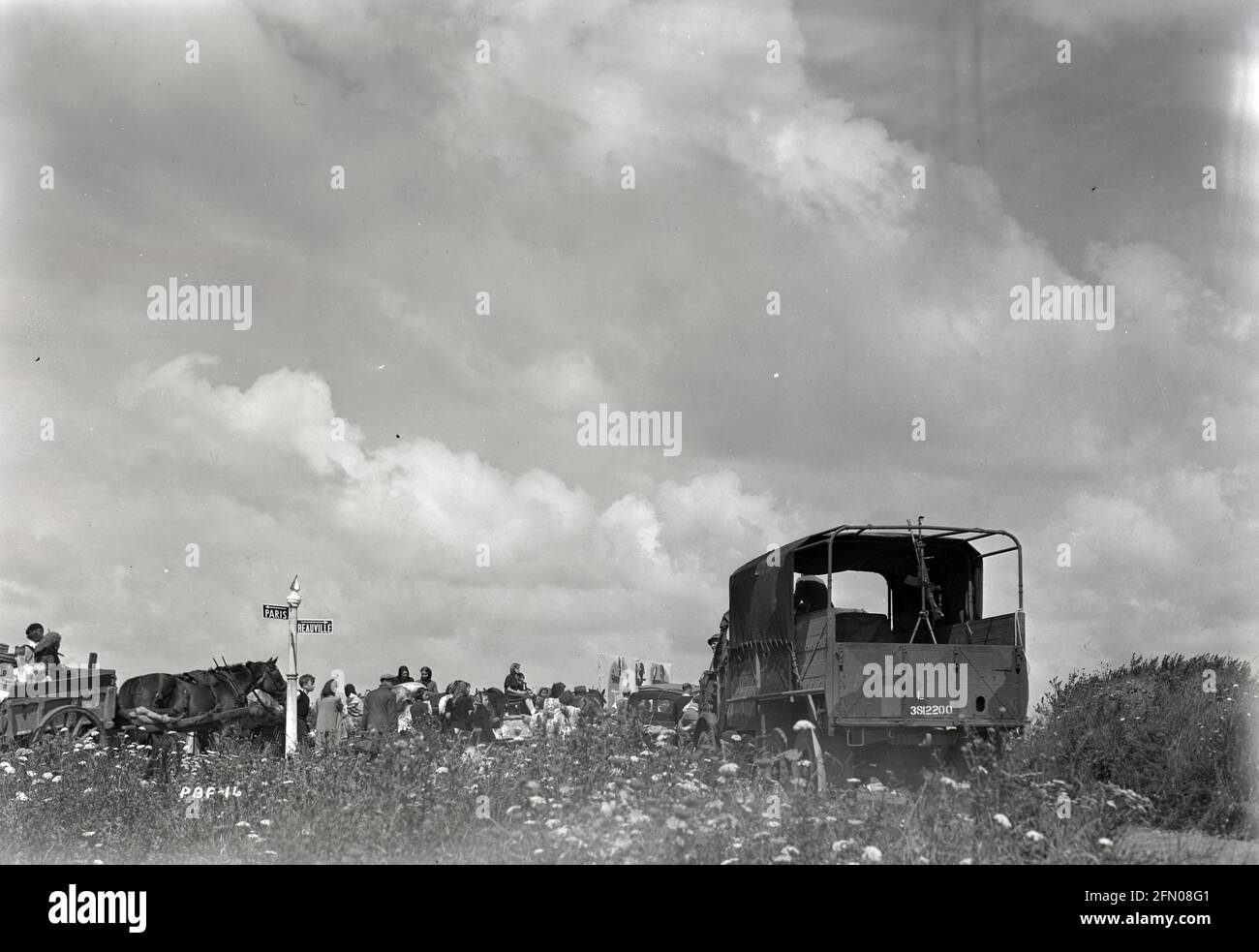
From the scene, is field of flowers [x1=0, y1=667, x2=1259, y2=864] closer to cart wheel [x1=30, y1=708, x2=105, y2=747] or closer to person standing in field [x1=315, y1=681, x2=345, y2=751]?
cart wheel [x1=30, y1=708, x2=105, y2=747]

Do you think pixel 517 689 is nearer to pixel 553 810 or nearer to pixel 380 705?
pixel 380 705

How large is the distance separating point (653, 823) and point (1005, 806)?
240cm

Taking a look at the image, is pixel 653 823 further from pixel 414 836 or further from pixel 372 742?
pixel 372 742

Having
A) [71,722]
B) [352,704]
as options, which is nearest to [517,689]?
[352,704]

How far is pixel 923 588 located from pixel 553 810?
658cm

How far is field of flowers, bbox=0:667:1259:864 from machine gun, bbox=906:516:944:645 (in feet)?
8.33

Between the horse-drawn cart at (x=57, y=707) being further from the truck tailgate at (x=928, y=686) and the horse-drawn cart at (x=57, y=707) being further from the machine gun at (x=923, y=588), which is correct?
the machine gun at (x=923, y=588)

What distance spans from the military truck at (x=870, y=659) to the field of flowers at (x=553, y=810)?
109 cm

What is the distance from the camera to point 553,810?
8.34 m

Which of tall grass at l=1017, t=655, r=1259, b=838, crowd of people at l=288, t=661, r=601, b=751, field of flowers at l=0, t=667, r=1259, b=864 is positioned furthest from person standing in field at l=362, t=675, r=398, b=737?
tall grass at l=1017, t=655, r=1259, b=838

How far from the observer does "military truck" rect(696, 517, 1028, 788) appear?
39.7 feet

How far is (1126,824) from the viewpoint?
8367mm
